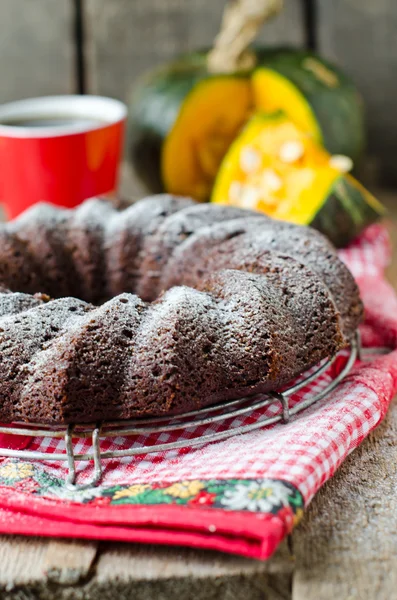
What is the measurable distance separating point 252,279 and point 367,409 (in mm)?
198

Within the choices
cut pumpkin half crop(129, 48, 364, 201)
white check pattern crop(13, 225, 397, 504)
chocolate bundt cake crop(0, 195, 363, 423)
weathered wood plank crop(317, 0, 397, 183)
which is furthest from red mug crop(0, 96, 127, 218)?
white check pattern crop(13, 225, 397, 504)

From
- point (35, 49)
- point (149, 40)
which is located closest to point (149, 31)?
point (149, 40)

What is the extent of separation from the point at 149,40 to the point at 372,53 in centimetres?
56

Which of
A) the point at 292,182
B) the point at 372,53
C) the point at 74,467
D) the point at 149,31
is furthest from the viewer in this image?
the point at 149,31

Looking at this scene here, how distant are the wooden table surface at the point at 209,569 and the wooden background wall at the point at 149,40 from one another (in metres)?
1.35

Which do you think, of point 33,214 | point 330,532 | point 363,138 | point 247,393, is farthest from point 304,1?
point 330,532

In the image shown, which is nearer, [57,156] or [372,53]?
[57,156]

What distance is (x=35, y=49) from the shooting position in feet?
6.55

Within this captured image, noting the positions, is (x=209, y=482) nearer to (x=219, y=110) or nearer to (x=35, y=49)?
(x=219, y=110)

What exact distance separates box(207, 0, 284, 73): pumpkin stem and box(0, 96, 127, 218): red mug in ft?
0.80

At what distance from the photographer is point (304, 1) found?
1886 mm

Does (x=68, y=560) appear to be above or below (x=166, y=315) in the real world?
below

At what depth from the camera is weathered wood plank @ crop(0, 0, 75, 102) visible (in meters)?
1.95

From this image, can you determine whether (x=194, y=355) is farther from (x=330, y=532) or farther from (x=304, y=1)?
(x=304, y=1)
